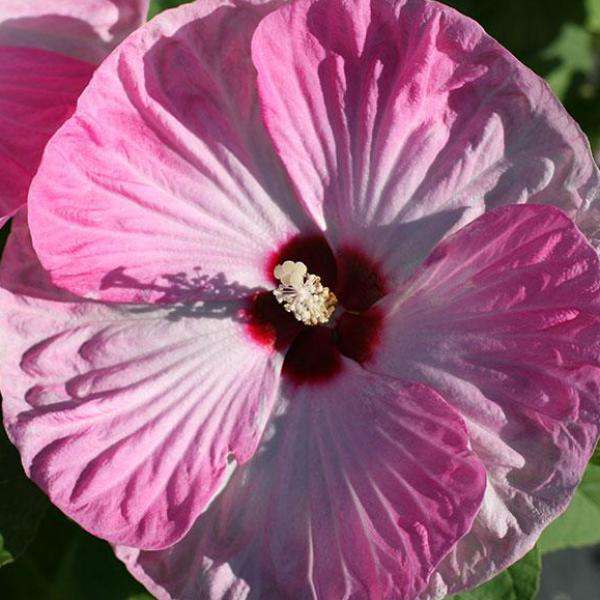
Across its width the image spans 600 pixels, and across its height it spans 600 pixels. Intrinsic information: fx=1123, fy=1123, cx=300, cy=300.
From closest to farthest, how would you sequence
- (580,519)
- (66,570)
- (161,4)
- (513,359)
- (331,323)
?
(513,359) → (331,323) → (161,4) → (580,519) → (66,570)

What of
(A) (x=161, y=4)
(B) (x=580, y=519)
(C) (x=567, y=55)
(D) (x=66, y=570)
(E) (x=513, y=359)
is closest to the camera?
(E) (x=513, y=359)

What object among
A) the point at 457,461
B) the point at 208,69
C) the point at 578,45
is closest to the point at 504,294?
the point at 457,461

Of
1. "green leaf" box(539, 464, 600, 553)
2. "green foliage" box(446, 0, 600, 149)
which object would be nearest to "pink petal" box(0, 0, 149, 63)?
"green foliage" box(446, 0, 600, 149)

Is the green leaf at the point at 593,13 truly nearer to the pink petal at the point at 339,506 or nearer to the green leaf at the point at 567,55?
the green leaf at the point at 567,55

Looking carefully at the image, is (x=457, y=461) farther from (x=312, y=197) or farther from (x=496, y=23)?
(x=496, y=23)

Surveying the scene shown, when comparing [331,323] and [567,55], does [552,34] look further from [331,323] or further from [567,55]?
[331,323]

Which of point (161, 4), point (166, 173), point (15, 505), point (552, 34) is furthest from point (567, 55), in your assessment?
point (15, 505)
